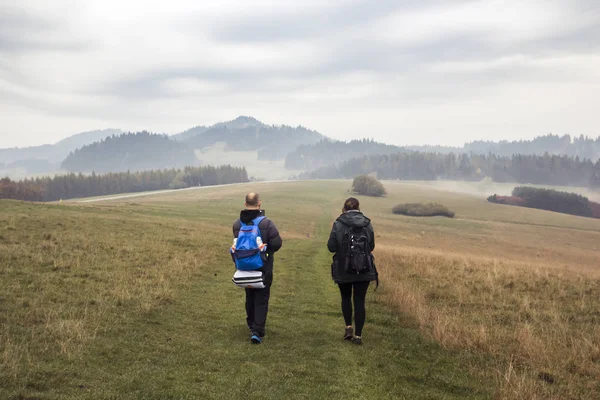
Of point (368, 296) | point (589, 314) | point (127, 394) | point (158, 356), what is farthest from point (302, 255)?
point (127, 394)

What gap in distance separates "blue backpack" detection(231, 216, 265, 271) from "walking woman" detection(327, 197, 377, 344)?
1.73 m

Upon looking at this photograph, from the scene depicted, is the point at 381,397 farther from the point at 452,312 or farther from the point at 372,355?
the point at 452,312

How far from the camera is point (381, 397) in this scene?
7.50 meters

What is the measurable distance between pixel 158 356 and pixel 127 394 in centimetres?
199

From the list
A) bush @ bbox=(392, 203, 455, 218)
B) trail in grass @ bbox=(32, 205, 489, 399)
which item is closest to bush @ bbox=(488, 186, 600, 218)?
bush @ bbox=(392, 203, 455, 218)

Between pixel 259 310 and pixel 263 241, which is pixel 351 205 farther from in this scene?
pixel 259 310

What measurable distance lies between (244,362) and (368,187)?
413 feet

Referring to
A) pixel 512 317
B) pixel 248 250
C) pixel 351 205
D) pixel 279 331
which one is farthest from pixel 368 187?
pixel 248 250

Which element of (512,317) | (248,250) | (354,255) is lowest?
(512,317)

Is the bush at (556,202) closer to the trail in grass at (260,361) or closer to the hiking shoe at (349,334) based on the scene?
the trail in grass at (260,361)

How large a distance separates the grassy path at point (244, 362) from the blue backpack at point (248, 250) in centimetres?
190

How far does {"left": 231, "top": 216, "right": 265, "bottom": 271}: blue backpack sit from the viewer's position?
32.7 feet

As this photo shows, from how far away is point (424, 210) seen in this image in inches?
3716

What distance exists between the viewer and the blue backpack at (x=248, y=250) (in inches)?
392
